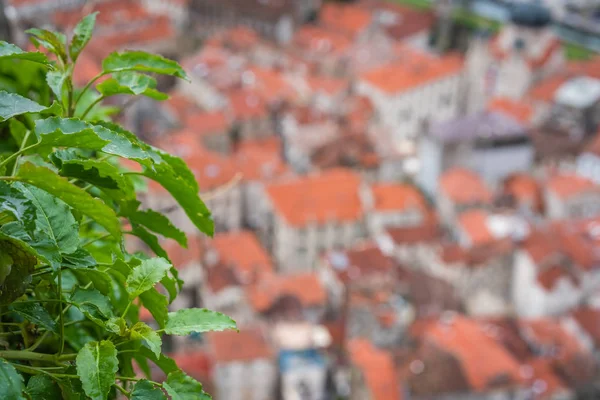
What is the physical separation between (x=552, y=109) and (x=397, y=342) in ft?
86.9

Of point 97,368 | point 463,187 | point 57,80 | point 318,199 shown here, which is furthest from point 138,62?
point 463,187

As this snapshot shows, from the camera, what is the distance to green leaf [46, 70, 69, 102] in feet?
10.3

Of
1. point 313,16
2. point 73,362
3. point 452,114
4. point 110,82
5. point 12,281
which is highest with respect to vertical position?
point 110,82

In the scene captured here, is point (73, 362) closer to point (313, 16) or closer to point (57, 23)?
point (57, 23)

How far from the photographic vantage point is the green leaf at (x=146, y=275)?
9.23ft

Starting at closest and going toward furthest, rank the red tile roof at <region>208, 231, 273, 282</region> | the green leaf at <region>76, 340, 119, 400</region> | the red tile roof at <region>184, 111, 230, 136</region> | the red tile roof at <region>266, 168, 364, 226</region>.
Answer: the green leaf at <region>76, 340, 119, 400</region> → the red tile roof at <region>208, 231, 273, 282</region> → the red tile roof at <region>266, 168, 364, 226</region> → the red tile roof at <region>184, 111, 230, 136</region>

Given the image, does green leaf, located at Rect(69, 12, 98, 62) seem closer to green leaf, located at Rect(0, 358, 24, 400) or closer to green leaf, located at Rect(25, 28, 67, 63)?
green leaf, located at Rect(25, 28, 67, 63)

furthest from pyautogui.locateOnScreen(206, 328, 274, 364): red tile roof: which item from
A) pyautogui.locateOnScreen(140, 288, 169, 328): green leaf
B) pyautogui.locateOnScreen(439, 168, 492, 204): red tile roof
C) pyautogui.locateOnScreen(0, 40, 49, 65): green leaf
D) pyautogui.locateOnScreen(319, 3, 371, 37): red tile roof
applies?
pyautogui.locateOnScreen(319, 3, 371, 37): red tile roof

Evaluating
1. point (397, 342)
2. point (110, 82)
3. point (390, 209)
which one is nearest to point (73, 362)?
point (110, 82)

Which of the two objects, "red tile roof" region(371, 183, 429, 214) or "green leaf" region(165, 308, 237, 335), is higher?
"green leaf" region(165, 308, 237, 335)

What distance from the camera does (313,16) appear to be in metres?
65.6

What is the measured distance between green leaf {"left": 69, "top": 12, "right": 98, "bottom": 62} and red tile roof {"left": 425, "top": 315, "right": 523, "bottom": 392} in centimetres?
2222

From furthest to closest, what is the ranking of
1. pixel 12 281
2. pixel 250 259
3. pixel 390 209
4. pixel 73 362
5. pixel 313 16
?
pixel 313 16
pixel 390 209
pixel 250 259
pixel 73 362
pixel 12 281

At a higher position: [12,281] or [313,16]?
[12,281]
